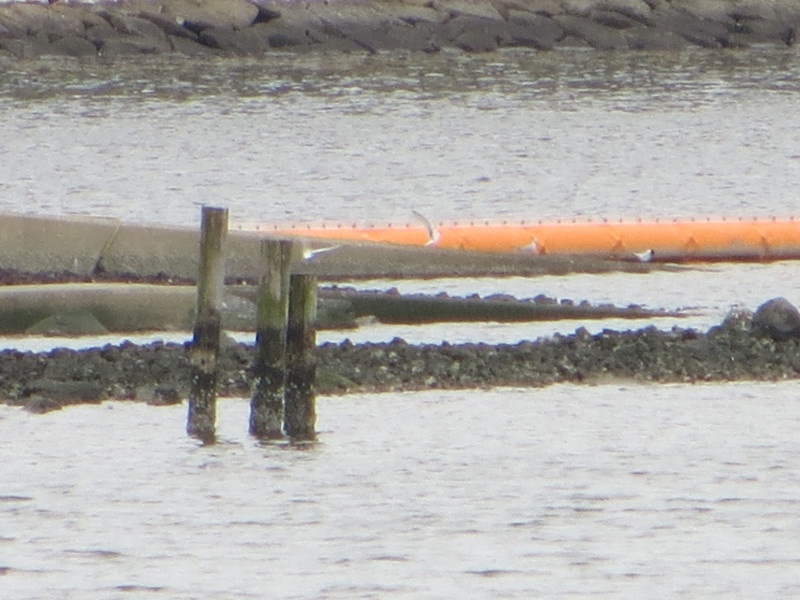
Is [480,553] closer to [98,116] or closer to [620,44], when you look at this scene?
[98,116]

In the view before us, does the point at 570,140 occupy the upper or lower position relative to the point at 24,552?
upper

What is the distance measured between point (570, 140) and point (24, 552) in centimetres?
2344

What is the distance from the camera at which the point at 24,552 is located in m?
9.69

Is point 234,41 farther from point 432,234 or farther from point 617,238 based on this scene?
point 617,238

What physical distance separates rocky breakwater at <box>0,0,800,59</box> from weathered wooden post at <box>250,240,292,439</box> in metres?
33.5

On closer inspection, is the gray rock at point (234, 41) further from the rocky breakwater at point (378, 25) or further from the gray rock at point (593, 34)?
the gray rock at point (593, 34)

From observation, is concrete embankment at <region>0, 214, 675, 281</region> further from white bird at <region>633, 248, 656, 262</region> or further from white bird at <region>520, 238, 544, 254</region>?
white bird at <region>633, 248, 656, 262</region>

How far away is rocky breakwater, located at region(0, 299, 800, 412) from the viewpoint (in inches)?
497

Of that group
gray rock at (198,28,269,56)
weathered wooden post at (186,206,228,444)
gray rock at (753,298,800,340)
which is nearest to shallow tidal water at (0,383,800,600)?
weathered wooden post at (186,206,228,444)

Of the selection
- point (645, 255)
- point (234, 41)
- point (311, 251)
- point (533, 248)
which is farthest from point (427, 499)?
point (234, 41)

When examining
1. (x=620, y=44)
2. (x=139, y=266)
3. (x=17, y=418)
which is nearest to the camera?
(x=17, y=418)

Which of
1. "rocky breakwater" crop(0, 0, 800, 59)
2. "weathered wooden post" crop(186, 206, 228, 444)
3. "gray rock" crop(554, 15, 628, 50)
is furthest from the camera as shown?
"gray rock" crop(554, 15, 628, 50)

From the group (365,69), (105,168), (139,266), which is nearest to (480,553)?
(139,266)

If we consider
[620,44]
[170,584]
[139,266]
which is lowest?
[170,584]
